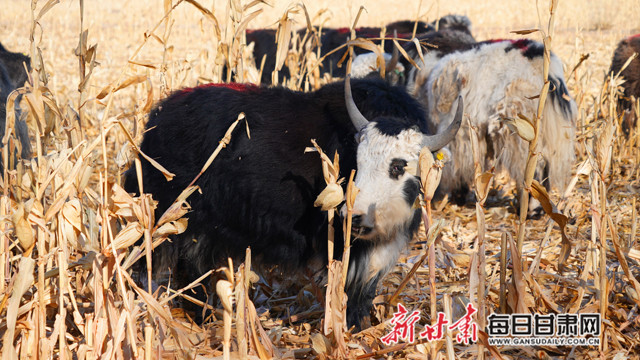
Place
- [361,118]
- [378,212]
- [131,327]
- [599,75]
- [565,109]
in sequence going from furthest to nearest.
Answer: [599,75]
[565,109]
[361,118]
[378,212]
[131,327]

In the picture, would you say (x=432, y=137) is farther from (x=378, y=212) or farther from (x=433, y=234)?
(x=433, y=234)

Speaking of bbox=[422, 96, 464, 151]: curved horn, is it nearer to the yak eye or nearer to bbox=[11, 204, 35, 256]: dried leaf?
the yak eye

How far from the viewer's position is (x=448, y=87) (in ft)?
17.6

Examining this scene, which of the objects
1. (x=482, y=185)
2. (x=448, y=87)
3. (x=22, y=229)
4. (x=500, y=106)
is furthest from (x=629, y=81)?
(x=22, y=229)

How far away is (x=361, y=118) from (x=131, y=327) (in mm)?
1563

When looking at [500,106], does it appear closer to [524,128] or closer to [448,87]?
[448,87]

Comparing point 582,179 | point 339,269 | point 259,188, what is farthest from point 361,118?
point 582,179

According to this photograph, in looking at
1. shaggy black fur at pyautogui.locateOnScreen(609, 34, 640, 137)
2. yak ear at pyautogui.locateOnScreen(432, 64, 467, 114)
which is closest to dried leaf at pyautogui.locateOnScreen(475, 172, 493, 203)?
yak ear at pyautogui.locateOnScreen(432, 64, 467, 114)

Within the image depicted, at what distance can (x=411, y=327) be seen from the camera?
2.64 m

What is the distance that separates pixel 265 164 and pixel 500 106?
2715 millimetres

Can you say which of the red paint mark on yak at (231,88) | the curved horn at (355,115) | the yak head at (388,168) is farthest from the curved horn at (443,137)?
the red paint mark on yak at (231,88)

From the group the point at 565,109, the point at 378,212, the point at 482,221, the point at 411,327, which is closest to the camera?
the point at 482,221

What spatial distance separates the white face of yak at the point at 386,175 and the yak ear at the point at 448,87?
251 centimetres

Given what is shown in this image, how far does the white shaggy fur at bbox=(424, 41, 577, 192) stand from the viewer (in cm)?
505
